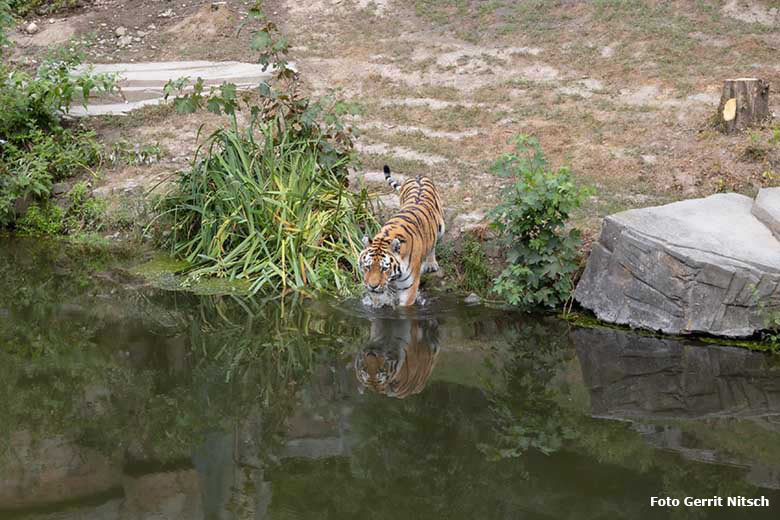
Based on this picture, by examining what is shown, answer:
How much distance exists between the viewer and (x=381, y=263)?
6582mm

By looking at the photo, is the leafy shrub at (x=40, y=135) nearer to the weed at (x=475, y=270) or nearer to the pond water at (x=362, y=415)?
the pond water at (x=362, y=415)

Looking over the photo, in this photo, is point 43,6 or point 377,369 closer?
point 377,369

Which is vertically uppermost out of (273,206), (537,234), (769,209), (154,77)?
(769,209)

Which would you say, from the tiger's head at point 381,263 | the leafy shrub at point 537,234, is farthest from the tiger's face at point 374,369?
the leafy shrub at point 537,234

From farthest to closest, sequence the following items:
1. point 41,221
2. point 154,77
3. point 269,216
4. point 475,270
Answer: point 154,77 < point 41,221 < point 269,216 < point 475,270

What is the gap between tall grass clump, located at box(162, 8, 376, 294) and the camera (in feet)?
25.6

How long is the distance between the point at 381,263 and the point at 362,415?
1.46 metres

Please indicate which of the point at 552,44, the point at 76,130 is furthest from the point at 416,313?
the point at 552,44

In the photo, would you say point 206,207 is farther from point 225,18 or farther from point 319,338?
point 225,18

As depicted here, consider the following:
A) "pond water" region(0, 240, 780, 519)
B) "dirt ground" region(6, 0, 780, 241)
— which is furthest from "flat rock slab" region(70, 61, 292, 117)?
"pond water" region(0, 240, 780, 519)

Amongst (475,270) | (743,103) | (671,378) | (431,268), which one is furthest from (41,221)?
(743,103)

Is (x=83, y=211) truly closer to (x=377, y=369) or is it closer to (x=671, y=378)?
(x=377, y=369)

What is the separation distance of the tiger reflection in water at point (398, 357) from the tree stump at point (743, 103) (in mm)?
4312

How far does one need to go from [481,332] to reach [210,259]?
105 inches
